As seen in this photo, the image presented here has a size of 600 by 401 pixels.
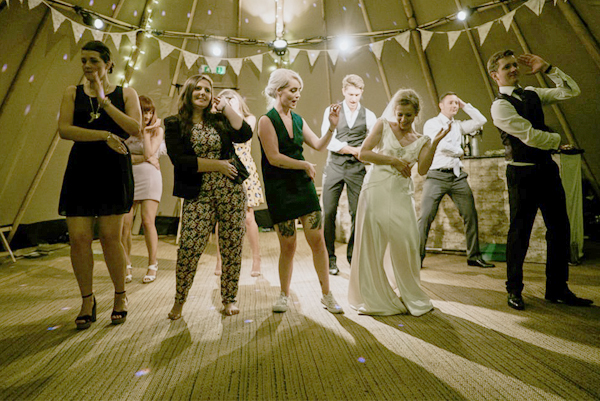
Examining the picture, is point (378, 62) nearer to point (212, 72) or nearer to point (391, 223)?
point (212, 72)

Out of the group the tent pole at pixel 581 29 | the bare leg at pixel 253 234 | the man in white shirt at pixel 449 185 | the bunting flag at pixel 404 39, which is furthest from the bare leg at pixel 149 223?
the tent pole at pixel 581 29

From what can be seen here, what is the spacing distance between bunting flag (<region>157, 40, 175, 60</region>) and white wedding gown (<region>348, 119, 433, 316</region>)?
395 cm

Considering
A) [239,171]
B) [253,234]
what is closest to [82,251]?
[239,171]

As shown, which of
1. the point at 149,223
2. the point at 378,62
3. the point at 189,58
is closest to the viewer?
the point at 149,223

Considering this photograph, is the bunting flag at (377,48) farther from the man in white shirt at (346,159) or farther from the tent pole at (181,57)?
the tent pole at (181,57)

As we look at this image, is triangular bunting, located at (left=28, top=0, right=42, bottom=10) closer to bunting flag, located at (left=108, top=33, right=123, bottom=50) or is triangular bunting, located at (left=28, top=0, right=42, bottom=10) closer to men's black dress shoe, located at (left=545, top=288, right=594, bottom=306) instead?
bunting flag, located at (left=108, top=33, right=123, bottom=50)

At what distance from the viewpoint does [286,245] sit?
1.98 meters

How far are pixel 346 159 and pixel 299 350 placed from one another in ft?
5.78

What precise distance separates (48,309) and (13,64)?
2.79 m

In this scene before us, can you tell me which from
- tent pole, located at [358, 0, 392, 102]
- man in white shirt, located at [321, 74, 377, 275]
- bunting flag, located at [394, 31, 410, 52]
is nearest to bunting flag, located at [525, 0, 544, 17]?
bunting flag, located at [394, 31, 410, 52]

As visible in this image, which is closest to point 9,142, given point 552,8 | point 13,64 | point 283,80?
point 13,64

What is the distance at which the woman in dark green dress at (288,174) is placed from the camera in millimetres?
1878

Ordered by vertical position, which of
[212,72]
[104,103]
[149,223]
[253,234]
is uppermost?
[212,72]

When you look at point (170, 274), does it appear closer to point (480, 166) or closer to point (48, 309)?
point (48, 309)
